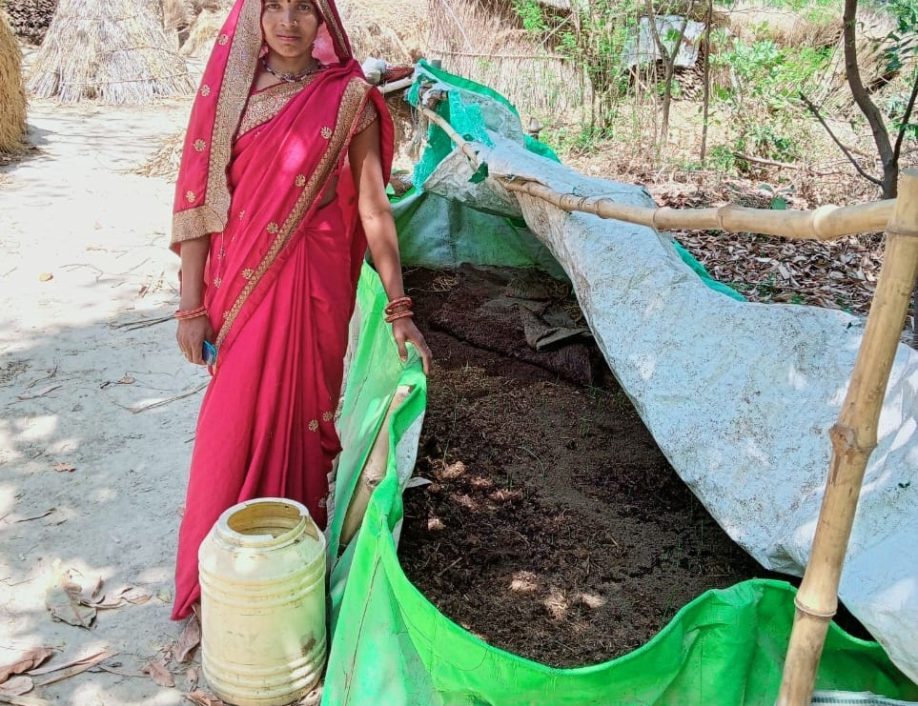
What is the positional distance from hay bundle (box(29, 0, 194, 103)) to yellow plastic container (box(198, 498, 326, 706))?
9.59m

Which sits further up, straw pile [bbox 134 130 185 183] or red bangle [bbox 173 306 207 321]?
red bangle [bbox 173 306 207 321]

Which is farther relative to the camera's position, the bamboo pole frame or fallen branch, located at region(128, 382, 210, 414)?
fallen branch, located at region(128, 382, 210, 414)

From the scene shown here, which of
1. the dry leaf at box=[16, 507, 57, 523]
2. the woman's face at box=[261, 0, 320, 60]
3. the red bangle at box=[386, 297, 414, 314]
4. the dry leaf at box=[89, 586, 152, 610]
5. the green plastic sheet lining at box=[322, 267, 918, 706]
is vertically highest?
the woman's face at box=[261, 0, 320, 60]

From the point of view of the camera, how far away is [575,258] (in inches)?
107

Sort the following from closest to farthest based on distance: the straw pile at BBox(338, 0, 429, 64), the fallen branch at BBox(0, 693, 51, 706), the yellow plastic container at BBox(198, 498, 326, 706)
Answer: the yellow plastic container at BBox(198, 498, 326, 706) < the fallen branch at BBox(0, 693, 51, 706) < the straw pile at BBox(338, 0, 429, 64)

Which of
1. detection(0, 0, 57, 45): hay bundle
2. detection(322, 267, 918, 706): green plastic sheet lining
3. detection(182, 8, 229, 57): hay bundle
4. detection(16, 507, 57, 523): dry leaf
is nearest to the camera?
detection(322, 267, 918, 706): green plastic sheet lining

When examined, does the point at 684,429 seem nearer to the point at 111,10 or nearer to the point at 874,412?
the point at 874,412

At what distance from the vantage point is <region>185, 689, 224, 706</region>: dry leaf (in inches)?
84.4

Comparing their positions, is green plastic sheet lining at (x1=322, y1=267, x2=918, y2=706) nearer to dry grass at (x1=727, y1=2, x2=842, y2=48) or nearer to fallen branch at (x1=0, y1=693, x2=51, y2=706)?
fallen branch at (x1=0, y1=693, x2=51, y2=706)

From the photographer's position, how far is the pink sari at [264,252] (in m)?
2.26

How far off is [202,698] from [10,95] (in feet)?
23.6

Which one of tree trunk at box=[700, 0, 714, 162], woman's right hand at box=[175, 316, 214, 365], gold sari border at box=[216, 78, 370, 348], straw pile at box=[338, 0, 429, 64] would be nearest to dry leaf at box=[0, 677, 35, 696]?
woman's right hand at box=[175, 316, 214, 365]

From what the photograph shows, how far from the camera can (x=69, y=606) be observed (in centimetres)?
247

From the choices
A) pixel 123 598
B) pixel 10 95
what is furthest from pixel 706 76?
pixel 10 95
